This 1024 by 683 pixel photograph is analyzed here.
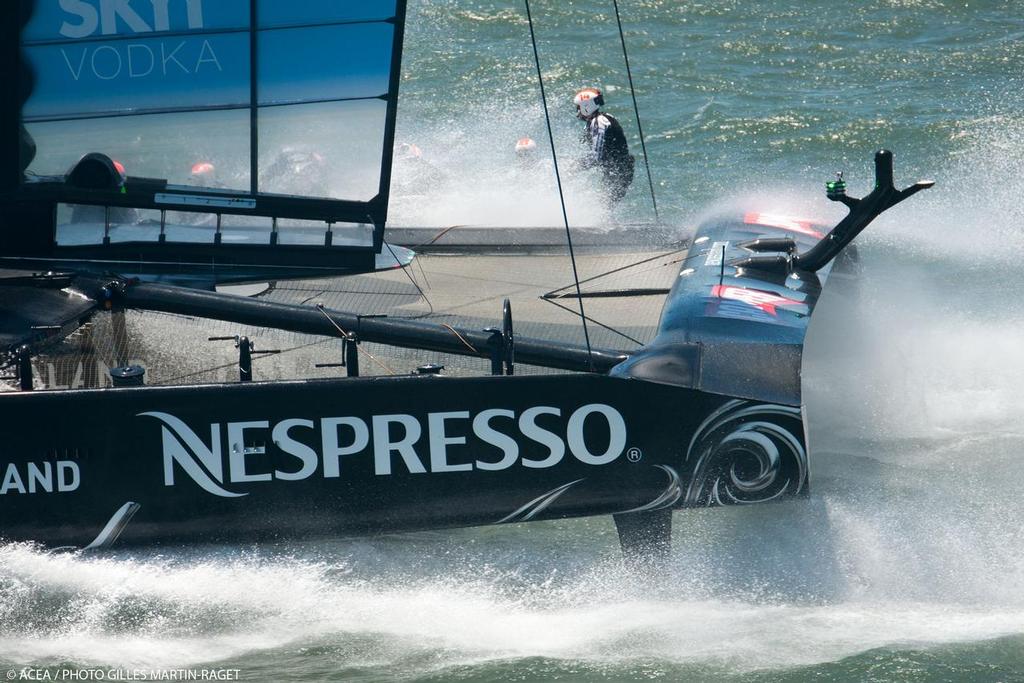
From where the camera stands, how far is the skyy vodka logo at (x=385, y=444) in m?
4.79

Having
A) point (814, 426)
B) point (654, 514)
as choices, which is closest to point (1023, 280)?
point (814, 426)

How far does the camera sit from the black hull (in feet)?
15.7

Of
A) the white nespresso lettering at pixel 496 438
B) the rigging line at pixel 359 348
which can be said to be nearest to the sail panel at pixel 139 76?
the rigging line at pixel 359 348

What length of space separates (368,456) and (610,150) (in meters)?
5.72

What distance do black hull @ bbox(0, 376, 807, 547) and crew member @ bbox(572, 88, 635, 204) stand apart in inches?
218

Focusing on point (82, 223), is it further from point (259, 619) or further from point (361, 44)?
point (259, 619)

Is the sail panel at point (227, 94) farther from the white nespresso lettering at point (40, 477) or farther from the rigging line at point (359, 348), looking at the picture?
the white nespresso lettering at point (40, 477)

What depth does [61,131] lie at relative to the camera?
18.9ft

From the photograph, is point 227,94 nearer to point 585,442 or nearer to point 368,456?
point 368,456

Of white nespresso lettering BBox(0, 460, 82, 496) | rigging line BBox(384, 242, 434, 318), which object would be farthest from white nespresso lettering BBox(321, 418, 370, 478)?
rigging line BBox(384, 242, 434, 318)

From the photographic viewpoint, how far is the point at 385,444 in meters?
4.81

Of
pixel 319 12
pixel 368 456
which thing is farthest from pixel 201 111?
pixel 368 456

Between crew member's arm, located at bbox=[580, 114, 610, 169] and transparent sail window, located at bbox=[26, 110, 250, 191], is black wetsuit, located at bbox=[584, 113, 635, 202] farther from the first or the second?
transparent sail window, located at bbox=[26, 110, 250, 191]

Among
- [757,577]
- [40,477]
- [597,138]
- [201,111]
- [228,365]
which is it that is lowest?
[757,577]
